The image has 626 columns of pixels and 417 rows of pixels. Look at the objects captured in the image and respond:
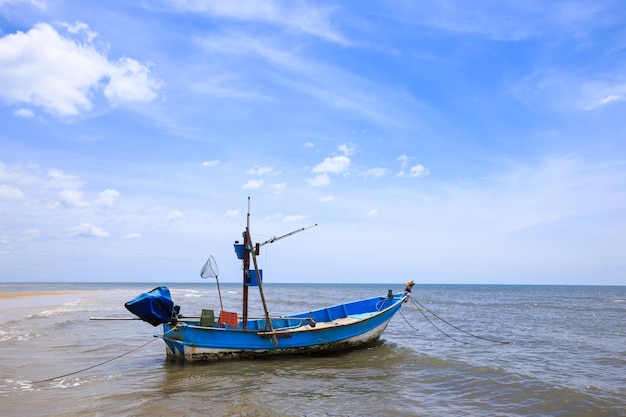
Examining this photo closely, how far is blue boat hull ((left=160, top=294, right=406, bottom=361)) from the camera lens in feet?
41.3

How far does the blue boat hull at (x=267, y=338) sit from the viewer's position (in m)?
12.6

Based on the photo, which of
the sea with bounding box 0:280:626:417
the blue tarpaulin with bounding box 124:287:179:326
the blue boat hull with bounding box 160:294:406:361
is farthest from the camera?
the blue boat hull with bounding box 160:294:406:361

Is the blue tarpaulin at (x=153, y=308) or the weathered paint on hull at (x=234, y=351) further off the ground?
the blue tarpaulin at (x=153, y=308)

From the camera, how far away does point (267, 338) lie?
13.1 meters

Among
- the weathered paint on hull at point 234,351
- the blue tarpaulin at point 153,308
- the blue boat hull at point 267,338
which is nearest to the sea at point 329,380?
the weathered paint on hull at point 234,351

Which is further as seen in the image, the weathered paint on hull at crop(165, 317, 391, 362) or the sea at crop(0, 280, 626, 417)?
the weathered paint on hull at crop(165, 317, 391, 362)

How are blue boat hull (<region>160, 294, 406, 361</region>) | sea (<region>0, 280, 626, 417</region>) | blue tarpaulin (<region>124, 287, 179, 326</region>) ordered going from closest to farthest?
1. sea (<region>0, 280, 626, 417</region>)
2. blue tarpaulin (<region>124, 287, 179, 326</region>)
3. blue boat hull (<region>160, 294, 406, 361</region>)

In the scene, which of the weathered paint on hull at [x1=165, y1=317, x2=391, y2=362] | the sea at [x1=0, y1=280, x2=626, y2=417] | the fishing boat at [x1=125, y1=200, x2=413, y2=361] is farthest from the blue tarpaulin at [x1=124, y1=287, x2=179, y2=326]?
the sea at [x1=0, y1=280, x2=626, y2=417]

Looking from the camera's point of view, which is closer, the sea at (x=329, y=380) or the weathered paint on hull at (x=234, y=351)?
the sea at (x=329, y=380)

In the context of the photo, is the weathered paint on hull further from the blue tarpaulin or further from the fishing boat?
the blue tarpaulin

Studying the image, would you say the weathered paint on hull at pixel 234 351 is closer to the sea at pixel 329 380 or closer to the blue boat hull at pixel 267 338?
the blue boat hull at pixel 267 338

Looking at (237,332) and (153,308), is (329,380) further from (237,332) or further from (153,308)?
(153,308)

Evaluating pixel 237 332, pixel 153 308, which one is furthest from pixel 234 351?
pixel 153 308

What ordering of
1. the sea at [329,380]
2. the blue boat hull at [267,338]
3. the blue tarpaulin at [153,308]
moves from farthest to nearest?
the blue boat hull at [267,338] → the blue tarpaulin at [153,308] → the sea at [329,380]
